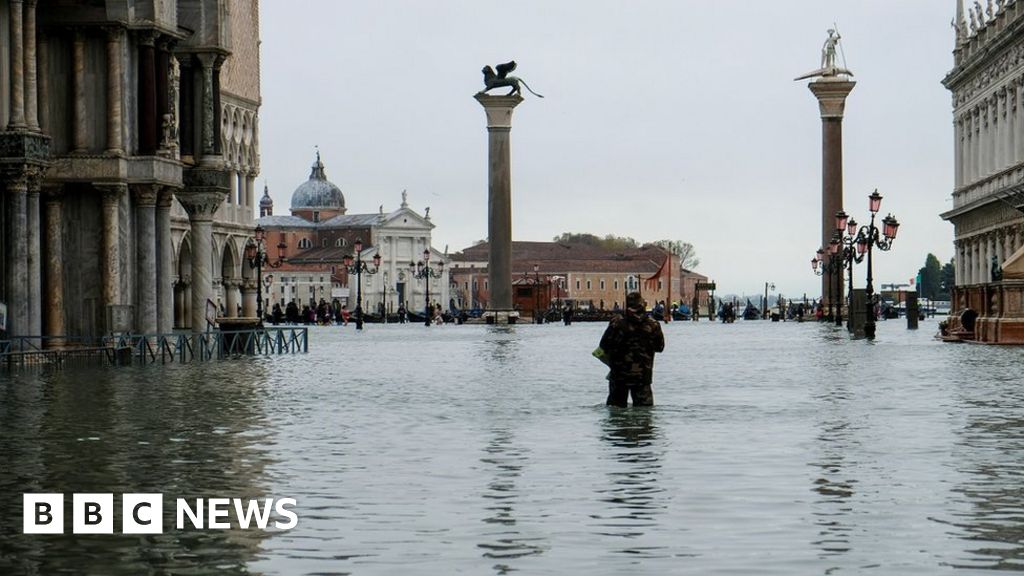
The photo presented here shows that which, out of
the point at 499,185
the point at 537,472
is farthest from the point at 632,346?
the point at 499,185

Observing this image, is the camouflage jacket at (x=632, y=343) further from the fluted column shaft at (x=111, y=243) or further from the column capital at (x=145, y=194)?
the column capital at (x=145, y=194)

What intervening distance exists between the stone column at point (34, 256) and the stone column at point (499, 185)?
74.0 metres

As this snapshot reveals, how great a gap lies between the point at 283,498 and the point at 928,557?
4987mm

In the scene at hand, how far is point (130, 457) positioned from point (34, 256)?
2336 centimetres

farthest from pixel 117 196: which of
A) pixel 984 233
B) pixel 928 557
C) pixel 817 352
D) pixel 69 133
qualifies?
pixel 984 233

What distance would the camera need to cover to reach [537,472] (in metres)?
16.2

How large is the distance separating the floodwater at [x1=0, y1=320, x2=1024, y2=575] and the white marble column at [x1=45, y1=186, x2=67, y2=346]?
991 cm

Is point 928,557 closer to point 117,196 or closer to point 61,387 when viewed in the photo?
point 61,387

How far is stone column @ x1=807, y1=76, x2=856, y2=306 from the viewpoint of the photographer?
127 m

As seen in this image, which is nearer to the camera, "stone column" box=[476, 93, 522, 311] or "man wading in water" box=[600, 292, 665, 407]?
"man wading in water" box=[600, 292, 665, 407]

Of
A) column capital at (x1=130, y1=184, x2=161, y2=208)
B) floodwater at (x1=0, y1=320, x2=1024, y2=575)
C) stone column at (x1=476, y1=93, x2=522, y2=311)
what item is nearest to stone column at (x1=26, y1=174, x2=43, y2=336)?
column capital at (x1=130, y1=184, x2=161, y2=208)

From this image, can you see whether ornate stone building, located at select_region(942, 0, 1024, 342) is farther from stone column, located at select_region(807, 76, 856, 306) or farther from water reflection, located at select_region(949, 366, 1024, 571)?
water reflection, located at select_region(949, 366, 1024, 571)

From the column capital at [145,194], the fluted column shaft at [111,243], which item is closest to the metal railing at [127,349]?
the fluted column shaft at [111,243]

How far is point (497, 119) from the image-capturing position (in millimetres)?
115250
